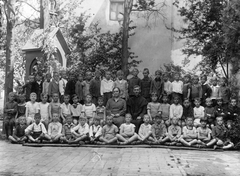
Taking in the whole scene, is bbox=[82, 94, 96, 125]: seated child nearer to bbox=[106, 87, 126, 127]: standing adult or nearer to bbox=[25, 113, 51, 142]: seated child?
bbox=[106, 87, 126, 127]: standing adult

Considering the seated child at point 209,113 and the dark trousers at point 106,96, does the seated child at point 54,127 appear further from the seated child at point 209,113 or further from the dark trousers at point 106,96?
the seated child at point 209,113

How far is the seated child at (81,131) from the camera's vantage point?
1228 cm

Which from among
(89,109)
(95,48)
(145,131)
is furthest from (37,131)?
(95,48)

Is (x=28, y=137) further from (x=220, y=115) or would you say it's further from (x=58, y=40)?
(x=58, y=40)

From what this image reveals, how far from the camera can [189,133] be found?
12.3 metres

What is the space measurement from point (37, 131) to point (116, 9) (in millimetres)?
10647

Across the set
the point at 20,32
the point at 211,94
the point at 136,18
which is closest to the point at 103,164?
the point at 211,94

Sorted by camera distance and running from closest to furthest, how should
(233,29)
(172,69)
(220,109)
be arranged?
(233,29), (220,109), (172,69)

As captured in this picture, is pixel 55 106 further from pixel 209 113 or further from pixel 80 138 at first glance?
pixel 209 113

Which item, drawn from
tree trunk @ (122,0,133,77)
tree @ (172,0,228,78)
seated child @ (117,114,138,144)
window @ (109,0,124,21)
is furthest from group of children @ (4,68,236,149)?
window @ (109,0,124,21)

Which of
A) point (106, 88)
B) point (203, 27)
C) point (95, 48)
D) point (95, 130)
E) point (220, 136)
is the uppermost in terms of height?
point (203, 27)

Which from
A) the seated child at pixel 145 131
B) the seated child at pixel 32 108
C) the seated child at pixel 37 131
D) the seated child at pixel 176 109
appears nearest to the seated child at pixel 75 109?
the seated child at pixel 32 108

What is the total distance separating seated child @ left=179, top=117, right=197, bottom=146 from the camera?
1220 cm

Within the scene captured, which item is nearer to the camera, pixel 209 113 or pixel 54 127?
pixel 54 127
